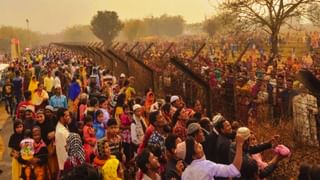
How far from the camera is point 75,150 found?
21.0 ft

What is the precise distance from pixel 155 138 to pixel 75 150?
108cm

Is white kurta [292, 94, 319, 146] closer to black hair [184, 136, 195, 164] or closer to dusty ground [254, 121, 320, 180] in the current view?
dusty ground [254, 121, 320, 180]

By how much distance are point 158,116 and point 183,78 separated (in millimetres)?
6227

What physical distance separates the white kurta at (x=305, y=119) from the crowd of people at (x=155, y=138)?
0.02 meters

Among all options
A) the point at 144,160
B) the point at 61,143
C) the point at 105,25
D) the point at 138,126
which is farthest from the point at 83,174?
the point at 105,25

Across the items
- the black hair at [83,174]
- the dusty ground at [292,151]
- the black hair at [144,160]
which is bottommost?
the dusty ground at [292,151]

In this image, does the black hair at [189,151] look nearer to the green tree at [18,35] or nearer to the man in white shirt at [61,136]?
the man in white shirt at [61,136]

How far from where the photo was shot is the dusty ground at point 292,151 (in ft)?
25.2

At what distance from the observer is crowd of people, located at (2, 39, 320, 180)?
490 cm

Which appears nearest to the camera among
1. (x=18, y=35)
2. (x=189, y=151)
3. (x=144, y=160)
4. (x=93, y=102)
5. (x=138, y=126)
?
(x=189, y=151)

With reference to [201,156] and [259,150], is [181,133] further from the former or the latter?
[201,156]

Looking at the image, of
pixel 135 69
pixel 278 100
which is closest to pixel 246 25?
pixel 135 69

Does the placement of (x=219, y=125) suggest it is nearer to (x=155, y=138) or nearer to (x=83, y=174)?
(x=155, y=138)

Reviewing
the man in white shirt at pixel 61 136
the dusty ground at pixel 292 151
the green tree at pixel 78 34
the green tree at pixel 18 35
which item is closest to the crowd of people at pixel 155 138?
the man in white shirt at pixel 61 136
